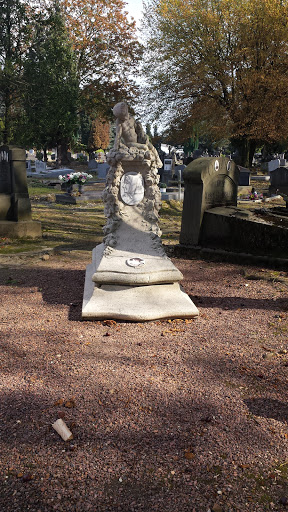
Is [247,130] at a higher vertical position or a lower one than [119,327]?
higher

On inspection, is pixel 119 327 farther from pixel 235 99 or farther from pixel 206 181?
pixel 235 99

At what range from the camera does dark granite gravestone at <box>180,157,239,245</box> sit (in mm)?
7863

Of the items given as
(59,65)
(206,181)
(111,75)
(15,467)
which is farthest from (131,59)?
(15,467)

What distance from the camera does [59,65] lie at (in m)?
23.7

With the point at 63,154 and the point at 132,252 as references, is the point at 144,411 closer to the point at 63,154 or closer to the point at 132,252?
the point at 132,252

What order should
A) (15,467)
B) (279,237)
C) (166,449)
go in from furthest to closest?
(279,237) → (166,449) → (15,467)

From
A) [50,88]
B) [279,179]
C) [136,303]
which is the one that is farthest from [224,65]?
[136,303]

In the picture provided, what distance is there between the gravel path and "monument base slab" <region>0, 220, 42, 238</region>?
15.7 feet

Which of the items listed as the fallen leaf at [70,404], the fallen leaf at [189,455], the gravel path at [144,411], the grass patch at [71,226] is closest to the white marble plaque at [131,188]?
the gravel path at [144,411]

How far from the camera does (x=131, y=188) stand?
591 centimetres

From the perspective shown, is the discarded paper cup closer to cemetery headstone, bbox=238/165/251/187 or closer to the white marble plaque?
the white marble plaque

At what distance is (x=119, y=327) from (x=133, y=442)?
1.93 meters

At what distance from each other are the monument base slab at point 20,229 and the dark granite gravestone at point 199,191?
3.71 m

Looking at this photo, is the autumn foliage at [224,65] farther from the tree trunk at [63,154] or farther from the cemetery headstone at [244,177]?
the tree trunk at [63,154]
